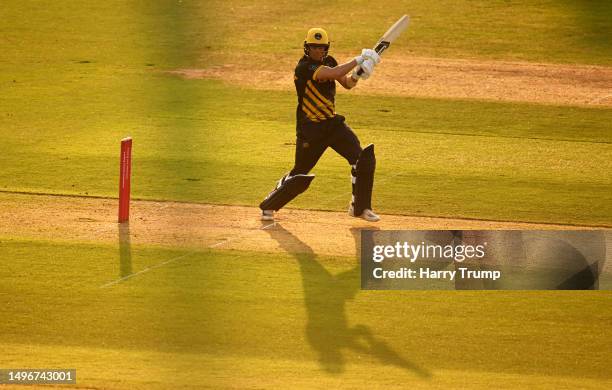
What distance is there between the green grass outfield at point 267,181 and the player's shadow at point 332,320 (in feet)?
0.09

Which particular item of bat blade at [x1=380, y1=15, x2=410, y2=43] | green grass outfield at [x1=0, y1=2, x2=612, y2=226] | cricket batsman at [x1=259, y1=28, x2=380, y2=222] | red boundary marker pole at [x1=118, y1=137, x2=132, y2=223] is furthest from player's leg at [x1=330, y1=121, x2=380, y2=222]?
red boundary marker pole at [x1=118, y1=137, x2=132, y2=223]

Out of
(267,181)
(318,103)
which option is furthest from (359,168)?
(267,181)

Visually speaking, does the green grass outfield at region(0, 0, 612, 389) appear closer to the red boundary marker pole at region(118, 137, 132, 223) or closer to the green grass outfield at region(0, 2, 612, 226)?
the green grass outfield at region(0, 2, 612, 226)

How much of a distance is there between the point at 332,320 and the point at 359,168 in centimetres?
333

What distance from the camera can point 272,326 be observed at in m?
12.4

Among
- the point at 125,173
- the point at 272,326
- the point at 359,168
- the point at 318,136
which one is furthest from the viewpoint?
the point at 318,136

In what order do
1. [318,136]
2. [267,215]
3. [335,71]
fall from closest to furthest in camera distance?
[335,71]
[318,136]
[267,215]

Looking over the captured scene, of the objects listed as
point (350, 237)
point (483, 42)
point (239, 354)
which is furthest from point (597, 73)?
point (239, 354)

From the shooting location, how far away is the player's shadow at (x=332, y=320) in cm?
1165

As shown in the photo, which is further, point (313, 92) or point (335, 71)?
point (313, 92)

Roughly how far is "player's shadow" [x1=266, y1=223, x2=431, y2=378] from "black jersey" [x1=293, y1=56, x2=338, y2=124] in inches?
61.0

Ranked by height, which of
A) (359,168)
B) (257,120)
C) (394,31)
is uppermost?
(394,31)

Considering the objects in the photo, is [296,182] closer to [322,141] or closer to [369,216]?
[322,141]

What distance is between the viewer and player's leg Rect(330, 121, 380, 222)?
51.1ft
